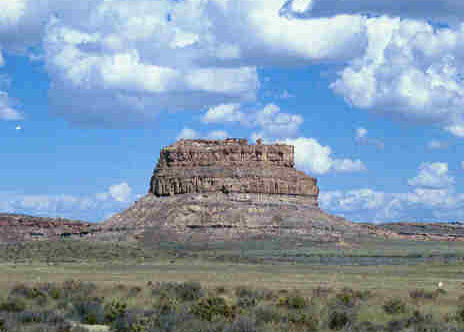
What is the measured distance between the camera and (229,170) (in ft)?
424

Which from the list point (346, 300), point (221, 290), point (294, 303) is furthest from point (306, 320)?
point (221, 290)

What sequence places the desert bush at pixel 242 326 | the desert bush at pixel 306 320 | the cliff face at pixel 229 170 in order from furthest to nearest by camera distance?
the cliff face at pixel 229 170, the desert bush at pixel 306 320, the desert bush at pixel 242 326

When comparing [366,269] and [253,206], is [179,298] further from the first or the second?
[253,206]

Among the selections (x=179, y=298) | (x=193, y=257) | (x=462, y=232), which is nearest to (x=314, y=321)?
(x=179, y=298)

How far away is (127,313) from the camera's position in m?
29.1

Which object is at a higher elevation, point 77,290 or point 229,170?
point 229,170

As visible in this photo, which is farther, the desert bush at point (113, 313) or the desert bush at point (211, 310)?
the desert bush at point (211, 310)

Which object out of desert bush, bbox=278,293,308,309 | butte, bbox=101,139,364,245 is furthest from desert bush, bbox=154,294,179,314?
butte, bbox=101,139,364,245

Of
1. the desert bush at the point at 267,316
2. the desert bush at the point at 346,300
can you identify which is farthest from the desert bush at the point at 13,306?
the desert bush at the point at 346,300

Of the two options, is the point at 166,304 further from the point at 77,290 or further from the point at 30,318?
the point at 77,290

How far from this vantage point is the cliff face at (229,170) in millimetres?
127938

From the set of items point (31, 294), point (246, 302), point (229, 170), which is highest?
point (229, 170)

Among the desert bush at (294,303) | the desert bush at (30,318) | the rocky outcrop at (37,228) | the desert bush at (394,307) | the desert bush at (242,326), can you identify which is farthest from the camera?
the rocky outcrop at (37,228)

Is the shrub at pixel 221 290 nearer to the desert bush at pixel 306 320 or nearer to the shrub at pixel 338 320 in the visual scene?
the desert bush at pixel 306 320
